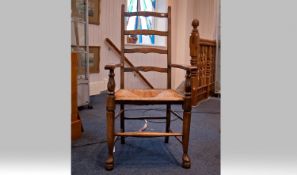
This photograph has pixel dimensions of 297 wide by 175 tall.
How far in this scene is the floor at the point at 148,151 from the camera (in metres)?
1.55

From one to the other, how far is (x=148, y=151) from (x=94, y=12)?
263 centimetres

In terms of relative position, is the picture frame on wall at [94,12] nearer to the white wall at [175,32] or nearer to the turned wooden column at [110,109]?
the white wall at [175,32]

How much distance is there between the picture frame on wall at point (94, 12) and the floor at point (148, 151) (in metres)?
1.67

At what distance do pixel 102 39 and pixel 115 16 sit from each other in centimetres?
46

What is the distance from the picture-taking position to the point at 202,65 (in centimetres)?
373

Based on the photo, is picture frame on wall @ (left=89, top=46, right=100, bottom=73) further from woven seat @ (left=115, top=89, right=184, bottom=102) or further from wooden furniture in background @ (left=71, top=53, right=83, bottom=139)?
woven seat @ (left=115, top=89, right=184, bottom=102)

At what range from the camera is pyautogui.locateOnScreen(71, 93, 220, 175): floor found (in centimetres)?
155

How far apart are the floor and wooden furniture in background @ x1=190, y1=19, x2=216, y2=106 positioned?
2.84ft

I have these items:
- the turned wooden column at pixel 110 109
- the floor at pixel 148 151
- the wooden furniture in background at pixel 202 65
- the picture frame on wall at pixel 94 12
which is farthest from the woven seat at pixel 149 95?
the picture frame on wall at pixel 94 12

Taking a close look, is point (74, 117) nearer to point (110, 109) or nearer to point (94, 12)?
point (110, 109)

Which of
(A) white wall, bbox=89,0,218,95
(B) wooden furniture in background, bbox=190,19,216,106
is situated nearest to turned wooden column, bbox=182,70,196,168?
(B) wooden furniture in background, bbox=190,19,216,106

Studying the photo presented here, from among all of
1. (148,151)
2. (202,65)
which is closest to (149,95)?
(148,151)
